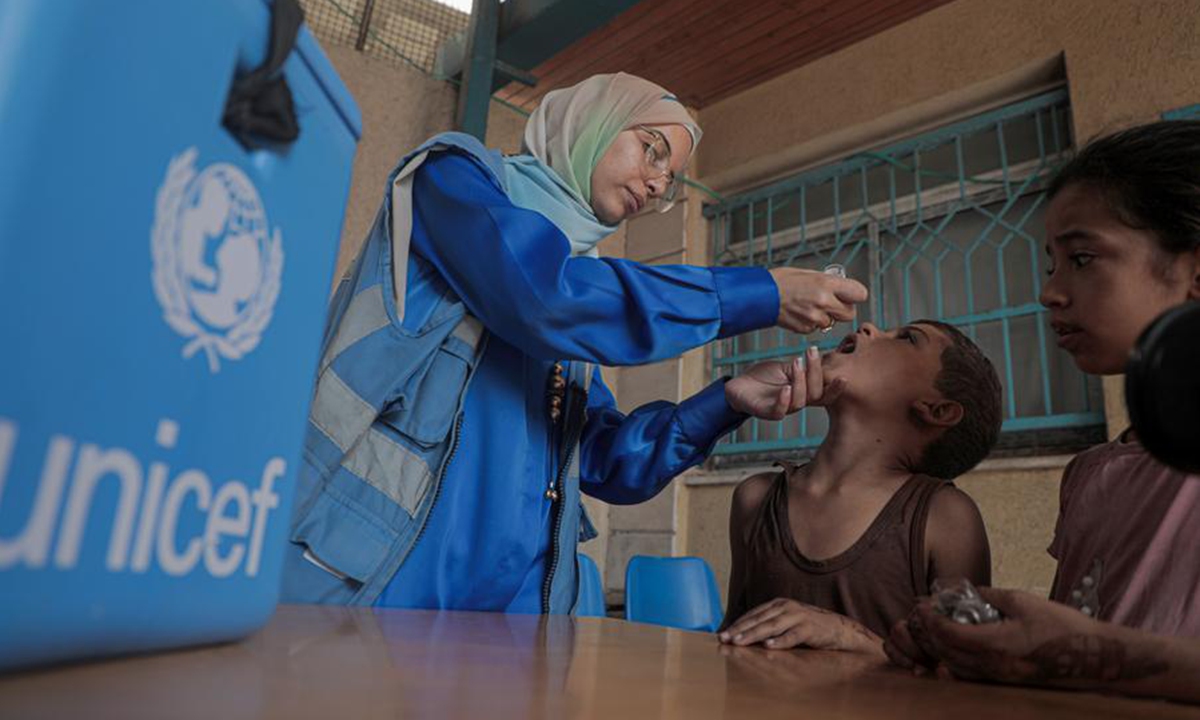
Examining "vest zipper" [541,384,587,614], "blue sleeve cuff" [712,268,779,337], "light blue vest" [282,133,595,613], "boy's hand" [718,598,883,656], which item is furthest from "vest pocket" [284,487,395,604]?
"blue sleeve cuff" [712,268,779,337]

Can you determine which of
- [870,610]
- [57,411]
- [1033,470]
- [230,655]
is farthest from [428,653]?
[1033,470]

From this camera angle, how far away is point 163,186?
9.3 inches

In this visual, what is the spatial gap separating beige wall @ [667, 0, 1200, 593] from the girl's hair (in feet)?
5.41

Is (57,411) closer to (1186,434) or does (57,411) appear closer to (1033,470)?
(1186,434)

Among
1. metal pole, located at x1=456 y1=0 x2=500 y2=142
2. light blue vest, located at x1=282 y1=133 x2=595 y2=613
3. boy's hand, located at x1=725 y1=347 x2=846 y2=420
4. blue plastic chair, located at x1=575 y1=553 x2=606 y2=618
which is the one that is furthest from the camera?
metal pole, located at x1=456 y1=0 x2=500 y2=142

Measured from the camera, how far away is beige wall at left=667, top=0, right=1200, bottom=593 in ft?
8.30

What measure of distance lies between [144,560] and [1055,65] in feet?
11.0

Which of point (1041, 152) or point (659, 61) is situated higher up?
point (659, 61)

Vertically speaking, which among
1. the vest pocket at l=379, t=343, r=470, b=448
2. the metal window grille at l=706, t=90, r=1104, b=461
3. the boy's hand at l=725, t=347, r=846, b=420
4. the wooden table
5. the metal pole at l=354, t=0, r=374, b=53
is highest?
the metal pole at l=354, t=0, r=374, b=53

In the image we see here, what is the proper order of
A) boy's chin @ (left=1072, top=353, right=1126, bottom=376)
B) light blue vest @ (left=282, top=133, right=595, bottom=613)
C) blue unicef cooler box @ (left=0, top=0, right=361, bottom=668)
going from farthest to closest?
1. boy's chin @ (left=1072, top=353, right=1126, bottom=376)
2. light blue vest @ (left=282, top=133, right=595, bottom=613)
3. blue unicef cooler box @ (left=0, top=0, right=361, bottom=668)

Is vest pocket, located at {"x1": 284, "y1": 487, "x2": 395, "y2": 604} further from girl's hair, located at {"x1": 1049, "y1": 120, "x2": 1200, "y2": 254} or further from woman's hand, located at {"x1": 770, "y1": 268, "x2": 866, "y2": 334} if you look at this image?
girl's hair, located at {"x1": 1049, "y1": 120, "x2": 1200, "y2": 254}

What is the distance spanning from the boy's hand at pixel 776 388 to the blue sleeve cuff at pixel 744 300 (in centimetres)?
14

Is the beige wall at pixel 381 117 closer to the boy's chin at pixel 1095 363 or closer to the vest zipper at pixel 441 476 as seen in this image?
the vest zipper at pixel 441 476

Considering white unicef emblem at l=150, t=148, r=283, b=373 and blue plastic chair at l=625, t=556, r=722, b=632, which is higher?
white unicef emblem at l=150, t=148, r=283, b=373
